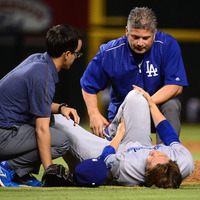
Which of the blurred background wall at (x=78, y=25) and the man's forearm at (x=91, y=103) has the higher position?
the man's forearm at (x=91, y=103)

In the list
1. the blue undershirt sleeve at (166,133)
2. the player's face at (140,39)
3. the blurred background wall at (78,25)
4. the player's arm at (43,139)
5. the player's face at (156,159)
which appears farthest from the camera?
the blurred background wall at (78,25)

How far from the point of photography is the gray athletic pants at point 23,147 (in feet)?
13.1

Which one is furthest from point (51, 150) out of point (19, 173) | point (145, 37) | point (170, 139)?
point (145, 37)

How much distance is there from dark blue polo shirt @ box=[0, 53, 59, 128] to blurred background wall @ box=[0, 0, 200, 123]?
9.96 metres

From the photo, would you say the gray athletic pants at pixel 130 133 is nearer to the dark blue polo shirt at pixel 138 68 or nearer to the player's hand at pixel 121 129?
the player's hand at pixel 121 129

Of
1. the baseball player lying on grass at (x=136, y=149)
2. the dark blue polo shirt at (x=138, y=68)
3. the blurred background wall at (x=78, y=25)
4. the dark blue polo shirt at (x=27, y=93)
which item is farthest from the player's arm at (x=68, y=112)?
the blurred background wall at (x=78, y=25)

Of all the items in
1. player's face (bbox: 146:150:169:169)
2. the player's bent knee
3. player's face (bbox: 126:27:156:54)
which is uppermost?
player's face (bbox: 126:27:156:54)

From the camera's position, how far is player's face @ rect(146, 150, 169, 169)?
3.71m

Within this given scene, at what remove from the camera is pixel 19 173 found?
160 inches

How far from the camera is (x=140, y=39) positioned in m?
4.73

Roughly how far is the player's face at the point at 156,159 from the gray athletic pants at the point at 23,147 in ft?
2.54

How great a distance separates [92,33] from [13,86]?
10240mm

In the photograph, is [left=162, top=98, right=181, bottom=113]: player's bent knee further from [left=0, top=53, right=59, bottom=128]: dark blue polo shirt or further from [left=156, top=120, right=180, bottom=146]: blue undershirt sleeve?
[left=0, top=53, right=59, bottom=128]: dark blue polo shirt

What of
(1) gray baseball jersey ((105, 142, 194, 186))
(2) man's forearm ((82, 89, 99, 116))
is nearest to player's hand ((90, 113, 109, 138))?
A: (2) man's forearm ((82, 89, 99, 116))
